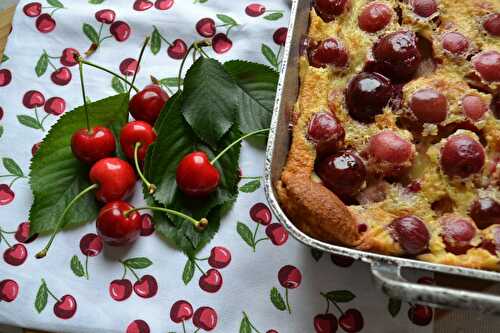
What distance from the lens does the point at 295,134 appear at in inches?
47.6

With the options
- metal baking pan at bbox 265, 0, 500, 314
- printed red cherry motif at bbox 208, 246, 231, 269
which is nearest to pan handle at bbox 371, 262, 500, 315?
metal baking pan at bbox 265, 0, 500, 314

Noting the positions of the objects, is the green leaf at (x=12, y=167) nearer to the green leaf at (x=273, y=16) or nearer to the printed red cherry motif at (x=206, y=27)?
the printed red cherry motif at (x=206, y=27)

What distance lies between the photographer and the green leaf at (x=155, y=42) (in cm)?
159

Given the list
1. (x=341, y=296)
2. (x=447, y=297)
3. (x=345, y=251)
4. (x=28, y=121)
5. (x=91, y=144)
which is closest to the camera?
(x=447, y=297)

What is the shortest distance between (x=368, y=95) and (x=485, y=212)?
31cm

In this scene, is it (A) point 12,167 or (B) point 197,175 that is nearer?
(B) point 197,175

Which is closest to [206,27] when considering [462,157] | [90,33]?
[90,33]

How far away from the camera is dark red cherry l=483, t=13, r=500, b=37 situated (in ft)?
4.08

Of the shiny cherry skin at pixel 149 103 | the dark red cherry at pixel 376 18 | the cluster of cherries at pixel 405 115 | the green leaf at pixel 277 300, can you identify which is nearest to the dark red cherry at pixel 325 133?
the cluster of cherries at pixel 405 115

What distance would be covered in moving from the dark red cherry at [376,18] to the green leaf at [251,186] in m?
0.42

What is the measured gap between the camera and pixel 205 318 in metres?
1.31

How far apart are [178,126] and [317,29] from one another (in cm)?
39

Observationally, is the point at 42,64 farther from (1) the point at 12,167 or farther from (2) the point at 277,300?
(2) the point at 277,300

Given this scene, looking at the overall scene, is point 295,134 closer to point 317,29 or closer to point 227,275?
point 317,29
